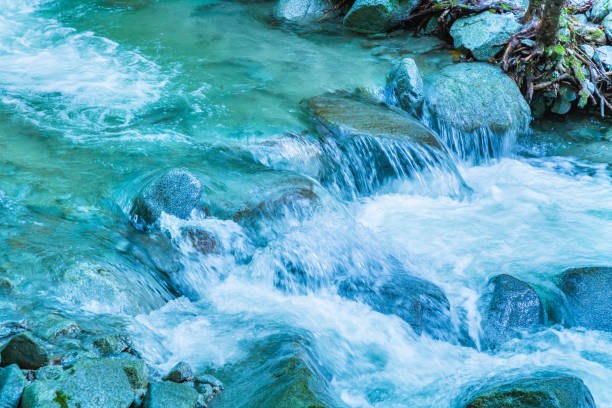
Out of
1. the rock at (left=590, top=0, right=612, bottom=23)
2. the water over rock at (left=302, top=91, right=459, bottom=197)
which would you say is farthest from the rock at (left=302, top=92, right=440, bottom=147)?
the rock at (left=590, top=0, right=612, bottom=23)

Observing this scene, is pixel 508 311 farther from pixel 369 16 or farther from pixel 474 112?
pixel 369 16

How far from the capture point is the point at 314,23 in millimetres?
10789

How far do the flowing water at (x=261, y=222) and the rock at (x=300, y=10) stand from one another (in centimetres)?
107

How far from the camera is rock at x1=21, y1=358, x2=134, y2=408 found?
2.88 meters

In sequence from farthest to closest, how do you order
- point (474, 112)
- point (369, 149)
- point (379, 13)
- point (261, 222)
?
point (379, 13)
point (474, 112)
point (369, 149)
point (261, 222)

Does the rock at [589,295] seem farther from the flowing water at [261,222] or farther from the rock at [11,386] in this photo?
the rock at [11,386]

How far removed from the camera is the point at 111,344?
360cm

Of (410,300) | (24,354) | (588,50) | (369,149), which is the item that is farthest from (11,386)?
(588,50)

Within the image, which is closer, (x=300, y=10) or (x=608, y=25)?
(x=608, y=25)

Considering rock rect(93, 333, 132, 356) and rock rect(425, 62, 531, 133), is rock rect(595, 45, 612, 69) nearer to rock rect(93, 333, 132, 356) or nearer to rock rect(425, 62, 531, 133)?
rock rect(425, 62, 531, 133)

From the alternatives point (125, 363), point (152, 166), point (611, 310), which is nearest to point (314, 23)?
point (152, 166)

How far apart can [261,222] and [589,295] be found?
311cm

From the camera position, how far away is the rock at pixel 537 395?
3.37 meters

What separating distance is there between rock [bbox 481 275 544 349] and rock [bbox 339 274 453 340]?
345mm
